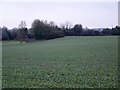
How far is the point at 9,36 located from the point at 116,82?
71.4m

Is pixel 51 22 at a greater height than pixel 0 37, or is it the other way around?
pixel 51 22

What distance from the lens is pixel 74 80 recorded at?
33.6ft

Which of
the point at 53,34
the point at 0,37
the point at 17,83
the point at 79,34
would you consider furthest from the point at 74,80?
the point at 79,34

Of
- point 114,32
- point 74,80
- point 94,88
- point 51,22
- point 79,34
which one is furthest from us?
point 51,22

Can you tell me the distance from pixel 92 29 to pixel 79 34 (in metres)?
6.75

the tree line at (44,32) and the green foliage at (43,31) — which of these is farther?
the green foliage at (43,31)

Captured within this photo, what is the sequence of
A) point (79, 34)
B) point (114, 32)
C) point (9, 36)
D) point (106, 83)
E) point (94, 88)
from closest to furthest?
point (94, 88), point (106, 83), point (9, 36), point (114, 32), point (79, 34)

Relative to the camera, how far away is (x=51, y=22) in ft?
349

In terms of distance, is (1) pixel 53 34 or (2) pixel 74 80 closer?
(2) pixel 74 80

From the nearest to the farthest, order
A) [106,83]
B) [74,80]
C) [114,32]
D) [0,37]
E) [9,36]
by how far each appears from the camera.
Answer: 1. [106,83]
2. [74,80]
3. [0,37]
4. [9,36]
5. [114,32]

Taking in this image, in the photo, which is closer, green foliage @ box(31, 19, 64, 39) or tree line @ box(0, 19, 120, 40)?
tree line @ box(0, 19, 120, 40)

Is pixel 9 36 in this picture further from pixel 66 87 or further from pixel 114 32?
pixel 66 87

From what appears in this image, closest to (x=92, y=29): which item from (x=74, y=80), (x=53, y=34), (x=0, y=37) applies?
(x=53, y=34)

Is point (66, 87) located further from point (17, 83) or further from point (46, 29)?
point (46, 29)
